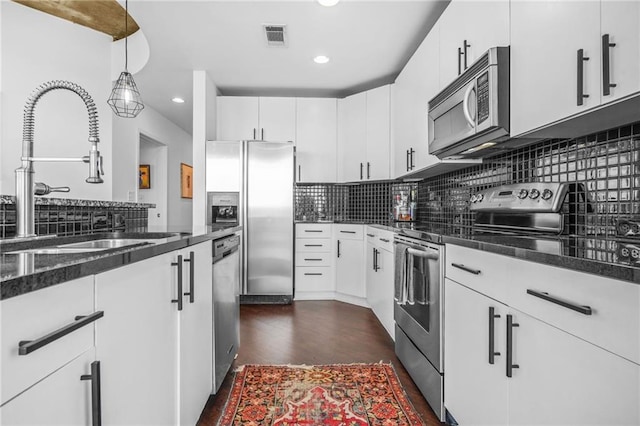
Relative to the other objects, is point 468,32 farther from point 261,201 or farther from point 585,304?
point 261,201

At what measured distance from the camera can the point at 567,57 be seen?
51.5 inches

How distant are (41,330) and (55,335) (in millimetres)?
24

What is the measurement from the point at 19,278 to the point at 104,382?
40 cm

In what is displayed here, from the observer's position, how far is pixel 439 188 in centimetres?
329

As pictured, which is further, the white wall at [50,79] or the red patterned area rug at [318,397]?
the white wall at [50,79]

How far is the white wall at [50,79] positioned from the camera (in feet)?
9.80

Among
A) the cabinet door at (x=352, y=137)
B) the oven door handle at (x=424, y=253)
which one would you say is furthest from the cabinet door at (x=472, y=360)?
the cabinet door at (x=352, y=137)

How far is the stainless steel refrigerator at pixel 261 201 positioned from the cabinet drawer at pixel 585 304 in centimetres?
306

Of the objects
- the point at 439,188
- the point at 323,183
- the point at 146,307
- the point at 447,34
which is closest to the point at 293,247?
the point at 323,183

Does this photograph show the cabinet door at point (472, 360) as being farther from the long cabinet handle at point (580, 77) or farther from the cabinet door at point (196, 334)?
the cabinet door at point (196, 334)

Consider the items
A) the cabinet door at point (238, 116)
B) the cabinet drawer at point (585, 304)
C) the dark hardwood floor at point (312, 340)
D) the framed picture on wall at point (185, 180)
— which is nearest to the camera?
the cabinet drawer at point (585, 304)

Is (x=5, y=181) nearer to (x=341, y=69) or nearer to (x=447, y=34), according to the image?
(x=341, y=69)

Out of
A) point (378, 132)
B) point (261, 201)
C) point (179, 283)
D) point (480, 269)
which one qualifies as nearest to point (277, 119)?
point (261, 201)

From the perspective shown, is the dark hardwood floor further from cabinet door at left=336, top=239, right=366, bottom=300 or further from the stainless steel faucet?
the stainless steel faucet
